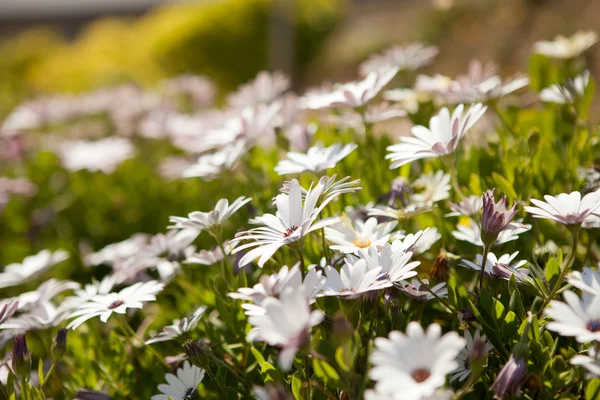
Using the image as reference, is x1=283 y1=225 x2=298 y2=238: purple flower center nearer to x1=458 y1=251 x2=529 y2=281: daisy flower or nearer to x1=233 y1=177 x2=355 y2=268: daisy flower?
x1=233 y1=177 x2=355 y2=268: daisy flower

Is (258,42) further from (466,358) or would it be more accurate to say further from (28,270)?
(466,358)

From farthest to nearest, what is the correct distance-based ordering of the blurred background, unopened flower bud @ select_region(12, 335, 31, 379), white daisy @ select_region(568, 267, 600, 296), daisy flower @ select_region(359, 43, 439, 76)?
the blurred background, daisy flower @ select_region(359, 43, 439, 76), unopened flower bud @ select_region(12, 335, 31, 379), white daisy @ select_region(568, 267, 600, 296)

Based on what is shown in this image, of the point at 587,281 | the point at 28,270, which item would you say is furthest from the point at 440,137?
the point at 28,270

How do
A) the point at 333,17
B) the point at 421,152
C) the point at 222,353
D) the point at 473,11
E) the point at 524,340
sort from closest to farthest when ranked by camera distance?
the point at 524,340
the point at 421,152
the point at 222,353
the point at 473,11
the point at 333,17

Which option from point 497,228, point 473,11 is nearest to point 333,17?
point 473,11

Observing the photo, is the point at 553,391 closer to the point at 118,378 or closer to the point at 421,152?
the point at 421,152

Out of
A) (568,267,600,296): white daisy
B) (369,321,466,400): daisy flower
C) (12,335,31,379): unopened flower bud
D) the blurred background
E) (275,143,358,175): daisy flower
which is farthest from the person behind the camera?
the blurred background

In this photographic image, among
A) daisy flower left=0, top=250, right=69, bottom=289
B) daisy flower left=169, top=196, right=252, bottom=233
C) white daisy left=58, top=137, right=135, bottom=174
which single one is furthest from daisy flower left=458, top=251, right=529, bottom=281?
white daisy left=58, top=137, right=135, bottom=174
